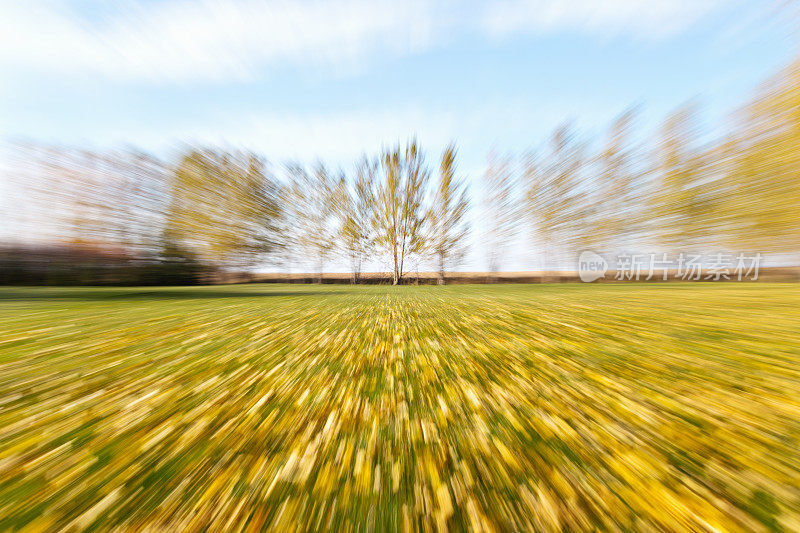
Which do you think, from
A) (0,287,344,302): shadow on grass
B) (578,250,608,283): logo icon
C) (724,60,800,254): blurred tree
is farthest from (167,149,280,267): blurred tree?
(724,60,800,254): blurred tree

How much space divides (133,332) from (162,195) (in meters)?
15.0

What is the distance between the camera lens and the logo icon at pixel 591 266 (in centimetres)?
1795

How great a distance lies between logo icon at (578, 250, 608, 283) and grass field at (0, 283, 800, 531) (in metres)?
18.4

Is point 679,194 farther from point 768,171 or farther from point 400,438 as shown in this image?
point 400,438

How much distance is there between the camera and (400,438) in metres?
0.99

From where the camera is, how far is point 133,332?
8.86ft

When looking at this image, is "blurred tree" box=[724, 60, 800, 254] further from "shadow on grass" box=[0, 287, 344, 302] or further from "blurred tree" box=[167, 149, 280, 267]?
"blurred tree" box=[167, 149, 280, 267]

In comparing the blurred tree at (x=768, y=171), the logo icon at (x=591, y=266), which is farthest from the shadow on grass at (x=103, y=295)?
the blurred tree at (x=768, y=171)

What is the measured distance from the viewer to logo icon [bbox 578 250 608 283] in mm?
17953

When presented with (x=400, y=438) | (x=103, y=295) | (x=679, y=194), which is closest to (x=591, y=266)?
(x=679, y=194)

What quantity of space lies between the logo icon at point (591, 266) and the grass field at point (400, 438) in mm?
18384

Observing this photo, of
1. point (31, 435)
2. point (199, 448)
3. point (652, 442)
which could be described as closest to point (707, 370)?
point (652, 442)

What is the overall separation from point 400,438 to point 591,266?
21.6m

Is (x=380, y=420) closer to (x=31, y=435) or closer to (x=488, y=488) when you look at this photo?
(x=488, y=488)
